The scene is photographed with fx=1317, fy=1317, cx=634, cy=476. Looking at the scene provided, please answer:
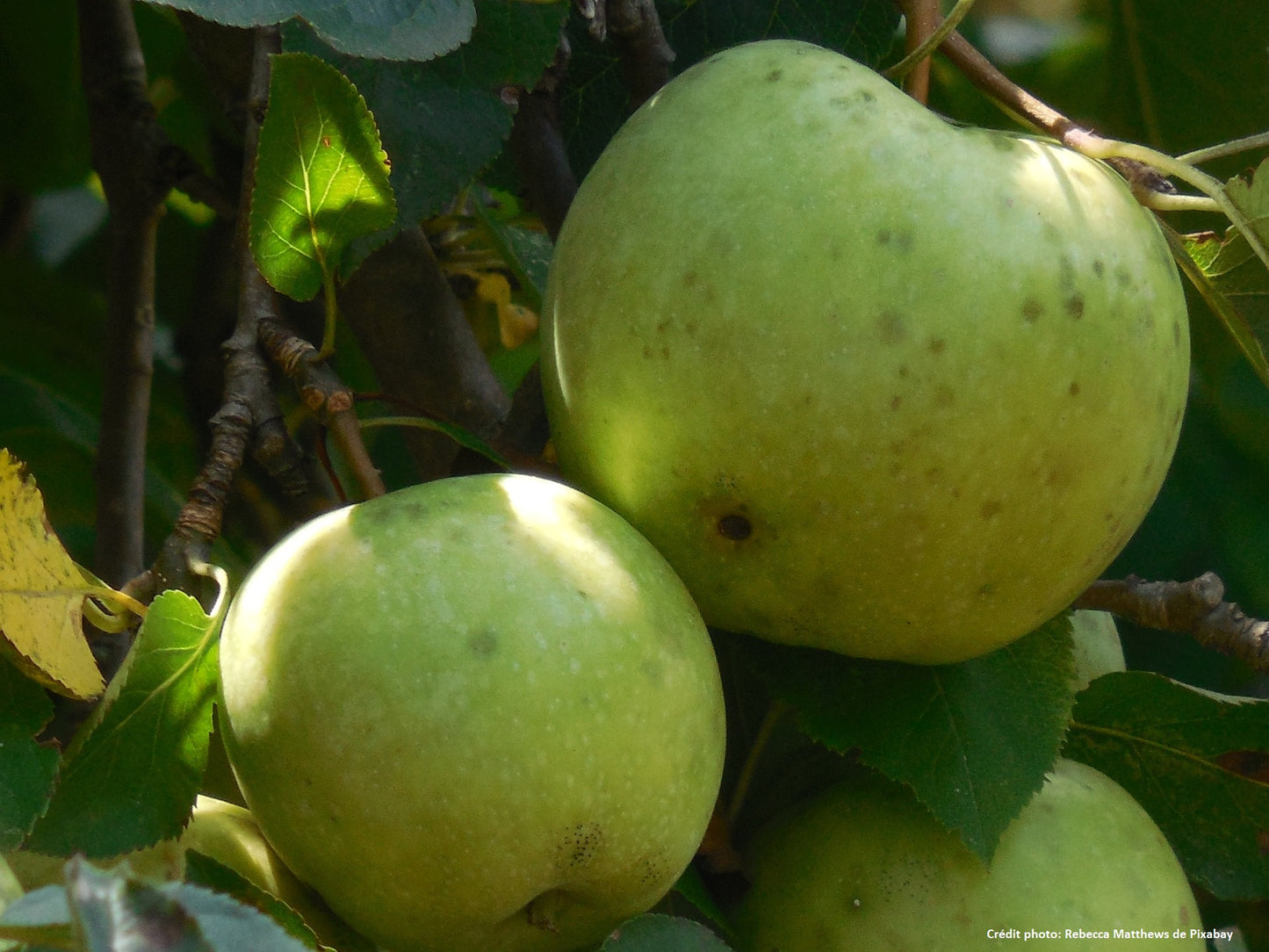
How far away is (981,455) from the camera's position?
2.27 ft

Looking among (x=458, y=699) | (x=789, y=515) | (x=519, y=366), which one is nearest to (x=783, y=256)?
(x=789, y=515)

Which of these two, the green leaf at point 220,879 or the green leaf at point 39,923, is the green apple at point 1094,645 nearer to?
the green leaf at point 220,879

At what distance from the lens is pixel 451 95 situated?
0.90 m

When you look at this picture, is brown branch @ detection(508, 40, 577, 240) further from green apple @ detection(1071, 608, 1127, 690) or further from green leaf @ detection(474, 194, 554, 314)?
green apple @ detection(1071, 608, 1127, 690)

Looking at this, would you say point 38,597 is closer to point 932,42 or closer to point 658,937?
point 658,937

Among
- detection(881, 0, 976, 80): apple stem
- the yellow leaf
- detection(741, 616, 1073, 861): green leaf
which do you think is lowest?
detection(741, 616, 1073, 861): green leaf

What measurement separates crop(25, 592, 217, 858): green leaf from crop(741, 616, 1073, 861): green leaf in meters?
0.36

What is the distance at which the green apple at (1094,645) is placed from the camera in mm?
1126

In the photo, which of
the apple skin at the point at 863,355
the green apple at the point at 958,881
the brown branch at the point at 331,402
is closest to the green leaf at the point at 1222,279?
the apple skin at the point at 863,355

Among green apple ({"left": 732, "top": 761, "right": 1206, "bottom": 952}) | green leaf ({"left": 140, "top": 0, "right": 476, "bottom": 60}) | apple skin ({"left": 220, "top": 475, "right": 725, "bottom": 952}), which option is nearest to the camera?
apple skin ({"left": 220, "top": 475, "right": 725, "bottom": 952})

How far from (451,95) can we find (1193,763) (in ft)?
2.49

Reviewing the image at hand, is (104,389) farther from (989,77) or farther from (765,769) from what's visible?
(989,77)

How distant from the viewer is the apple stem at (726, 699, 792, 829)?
1.00 meters

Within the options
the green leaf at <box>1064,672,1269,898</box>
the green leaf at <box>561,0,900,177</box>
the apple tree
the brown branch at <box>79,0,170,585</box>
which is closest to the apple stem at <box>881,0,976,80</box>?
the apple tree
